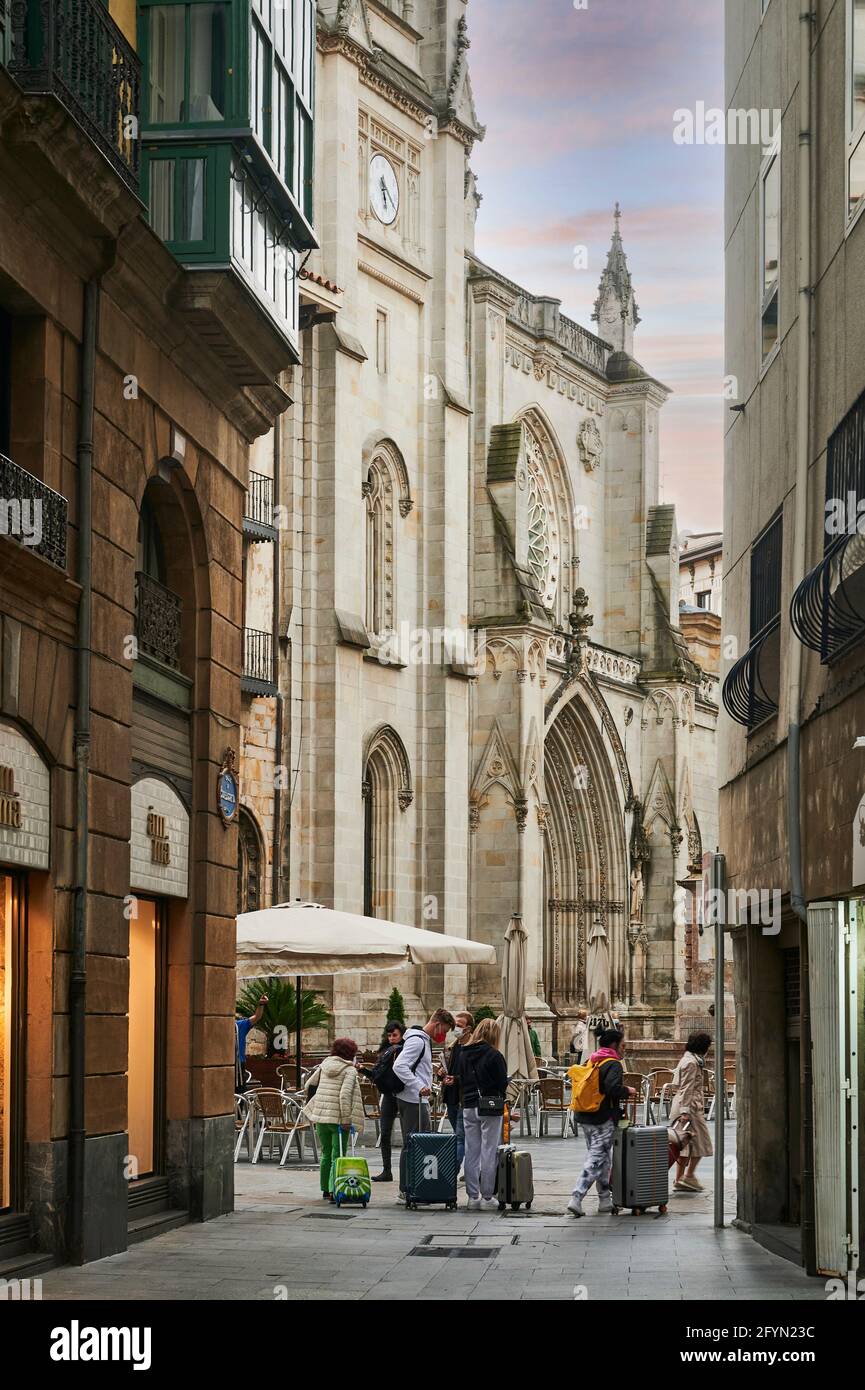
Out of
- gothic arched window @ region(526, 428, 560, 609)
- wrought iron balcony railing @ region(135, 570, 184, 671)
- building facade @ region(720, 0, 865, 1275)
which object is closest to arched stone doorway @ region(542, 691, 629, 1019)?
gothic arched window @ region(526, 428, 560, 609)

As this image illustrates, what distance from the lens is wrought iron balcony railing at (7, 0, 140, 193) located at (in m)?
13.3

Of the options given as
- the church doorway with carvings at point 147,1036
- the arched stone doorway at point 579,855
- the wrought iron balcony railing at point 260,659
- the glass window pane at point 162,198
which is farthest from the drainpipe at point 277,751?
the glass window pane at point 162,198

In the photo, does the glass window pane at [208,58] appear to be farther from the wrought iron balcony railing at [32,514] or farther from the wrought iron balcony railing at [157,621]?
the wrought iron balcony railing at [32,514]

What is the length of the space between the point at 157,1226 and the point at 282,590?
1924 centimetres

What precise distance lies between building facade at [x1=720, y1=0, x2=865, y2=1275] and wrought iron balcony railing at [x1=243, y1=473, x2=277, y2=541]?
1441 cm

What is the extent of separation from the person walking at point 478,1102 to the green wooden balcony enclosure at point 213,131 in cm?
665

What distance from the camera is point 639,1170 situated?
60.5 feet

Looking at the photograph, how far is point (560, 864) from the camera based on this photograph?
50750mm

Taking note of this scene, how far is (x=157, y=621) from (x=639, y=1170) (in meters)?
6.33

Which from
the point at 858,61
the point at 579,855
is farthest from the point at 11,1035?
the point at 579,855

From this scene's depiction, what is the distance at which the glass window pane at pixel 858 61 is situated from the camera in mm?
13562

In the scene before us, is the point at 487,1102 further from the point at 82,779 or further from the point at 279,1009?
the point at 279,1009

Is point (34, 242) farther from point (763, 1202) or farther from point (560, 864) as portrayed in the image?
point (560, 864)
